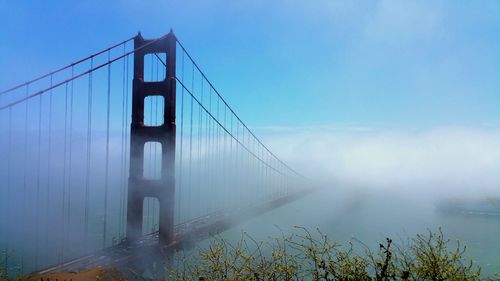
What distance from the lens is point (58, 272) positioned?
11.5 metres

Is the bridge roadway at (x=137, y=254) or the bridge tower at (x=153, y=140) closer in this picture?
the bridge roadway at (x=137, y=254)

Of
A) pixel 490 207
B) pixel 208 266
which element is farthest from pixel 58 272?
pixel 490 207

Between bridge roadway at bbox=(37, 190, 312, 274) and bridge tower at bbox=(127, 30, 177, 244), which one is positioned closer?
bridge roadway at bbox=(37, 190, 312, 274)

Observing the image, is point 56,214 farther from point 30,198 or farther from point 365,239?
point 365,239

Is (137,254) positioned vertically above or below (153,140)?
below

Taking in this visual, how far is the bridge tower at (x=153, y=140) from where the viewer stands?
16.9 meters

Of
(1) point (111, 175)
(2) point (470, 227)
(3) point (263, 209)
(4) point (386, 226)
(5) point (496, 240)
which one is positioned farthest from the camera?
(1) point (111, 175)

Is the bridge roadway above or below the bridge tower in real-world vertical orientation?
below

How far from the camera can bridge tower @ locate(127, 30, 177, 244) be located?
664 inches

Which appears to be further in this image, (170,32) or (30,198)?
(30,198)

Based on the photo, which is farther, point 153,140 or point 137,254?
point 153,140

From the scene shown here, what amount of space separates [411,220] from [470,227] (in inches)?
364

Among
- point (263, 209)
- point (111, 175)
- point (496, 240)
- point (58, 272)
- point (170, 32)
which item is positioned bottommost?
point (111, 175)

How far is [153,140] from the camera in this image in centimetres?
1730
